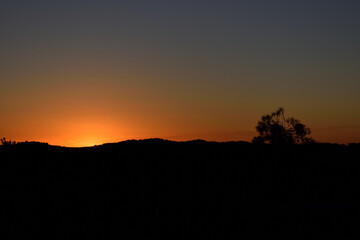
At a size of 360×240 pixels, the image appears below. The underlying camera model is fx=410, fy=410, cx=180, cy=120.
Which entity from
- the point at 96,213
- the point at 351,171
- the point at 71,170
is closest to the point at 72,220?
the point at 96,213

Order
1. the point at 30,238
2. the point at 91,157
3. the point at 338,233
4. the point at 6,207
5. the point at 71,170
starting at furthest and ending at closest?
the point at 91,157 → the point at 71,170 → the point at 6,207 → the point at 30,238 → the point at 338,233

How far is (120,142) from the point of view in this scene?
3497 cm

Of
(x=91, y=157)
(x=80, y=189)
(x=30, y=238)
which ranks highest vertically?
(x=91, y=157)

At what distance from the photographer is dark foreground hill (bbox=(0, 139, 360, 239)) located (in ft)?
57.6

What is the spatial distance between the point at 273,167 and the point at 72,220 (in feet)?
53.4

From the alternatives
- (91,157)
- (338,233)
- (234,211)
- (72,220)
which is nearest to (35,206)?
(72,220)

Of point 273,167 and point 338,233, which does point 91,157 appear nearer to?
point 273,167

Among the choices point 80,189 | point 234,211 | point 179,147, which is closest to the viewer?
point 234,211

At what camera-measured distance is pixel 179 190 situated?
85.3 feet

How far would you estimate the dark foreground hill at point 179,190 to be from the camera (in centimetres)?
1755

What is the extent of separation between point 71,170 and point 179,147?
917 centimetres

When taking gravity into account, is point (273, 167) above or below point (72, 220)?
above

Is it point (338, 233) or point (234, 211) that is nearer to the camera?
point (338, 233)

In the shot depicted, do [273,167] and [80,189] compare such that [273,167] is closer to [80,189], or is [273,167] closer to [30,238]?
[80,189]
